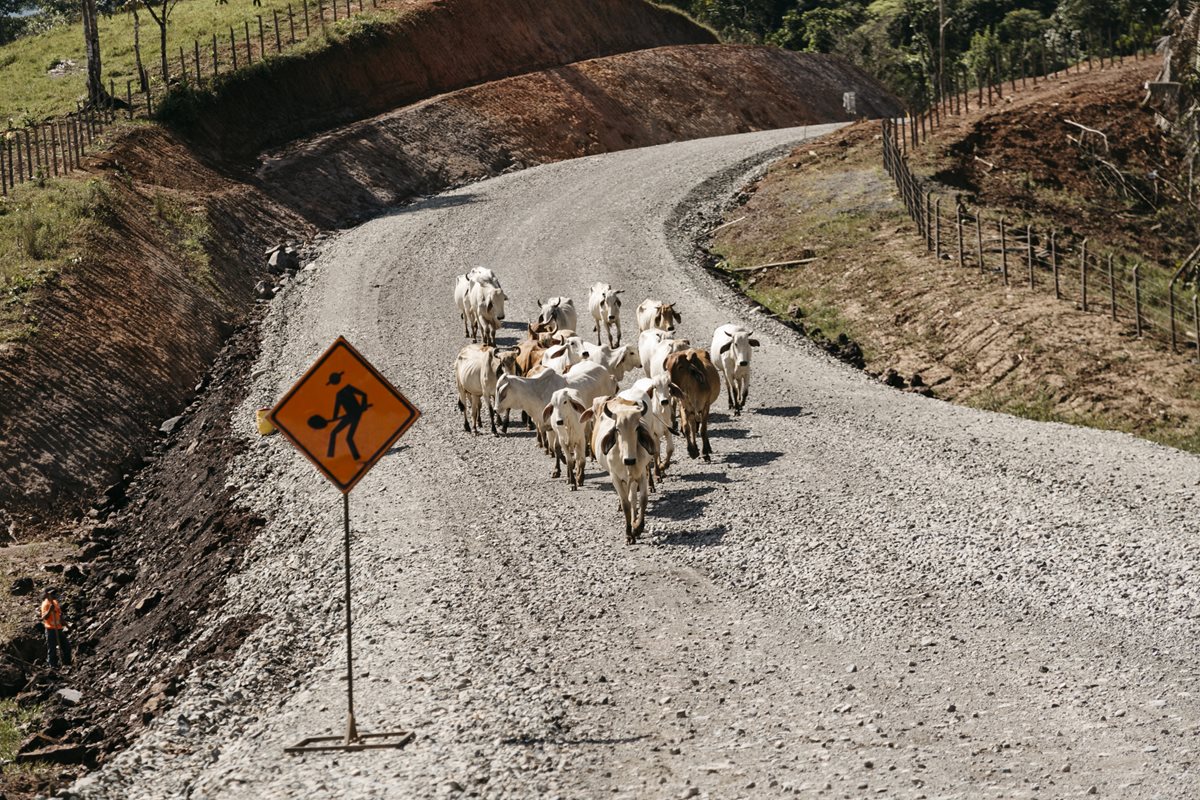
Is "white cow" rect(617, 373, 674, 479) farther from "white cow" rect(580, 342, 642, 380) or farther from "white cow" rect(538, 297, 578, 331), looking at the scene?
"white cow" rect(538, 297, 578, 331)

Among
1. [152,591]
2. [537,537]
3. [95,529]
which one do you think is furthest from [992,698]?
[95,529]

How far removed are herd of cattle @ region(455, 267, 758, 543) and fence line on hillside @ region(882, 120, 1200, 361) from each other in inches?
341

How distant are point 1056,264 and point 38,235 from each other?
24.0 meters

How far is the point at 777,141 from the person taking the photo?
53.9 m

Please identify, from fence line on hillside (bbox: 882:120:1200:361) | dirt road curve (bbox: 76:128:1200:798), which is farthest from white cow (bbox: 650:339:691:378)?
fence line on hillside (bbox: 882:120:1200:361)

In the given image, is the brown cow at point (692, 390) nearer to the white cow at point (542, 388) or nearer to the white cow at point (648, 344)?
the white cow at point (542, 388)

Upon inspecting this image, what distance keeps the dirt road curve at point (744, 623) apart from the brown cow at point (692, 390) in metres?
0.71

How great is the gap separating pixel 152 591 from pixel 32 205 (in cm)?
1802

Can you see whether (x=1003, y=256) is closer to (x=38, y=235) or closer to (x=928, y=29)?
(x=38, y=235)

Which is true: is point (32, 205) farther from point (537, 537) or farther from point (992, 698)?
point (992, 698)

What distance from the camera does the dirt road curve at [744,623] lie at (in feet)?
38.1

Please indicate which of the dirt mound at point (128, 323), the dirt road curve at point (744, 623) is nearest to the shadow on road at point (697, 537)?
the dirt road curve at point (744, 623)

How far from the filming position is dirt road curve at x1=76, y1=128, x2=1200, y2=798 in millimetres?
11617

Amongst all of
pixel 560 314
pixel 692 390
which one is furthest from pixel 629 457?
pixel 560 314
